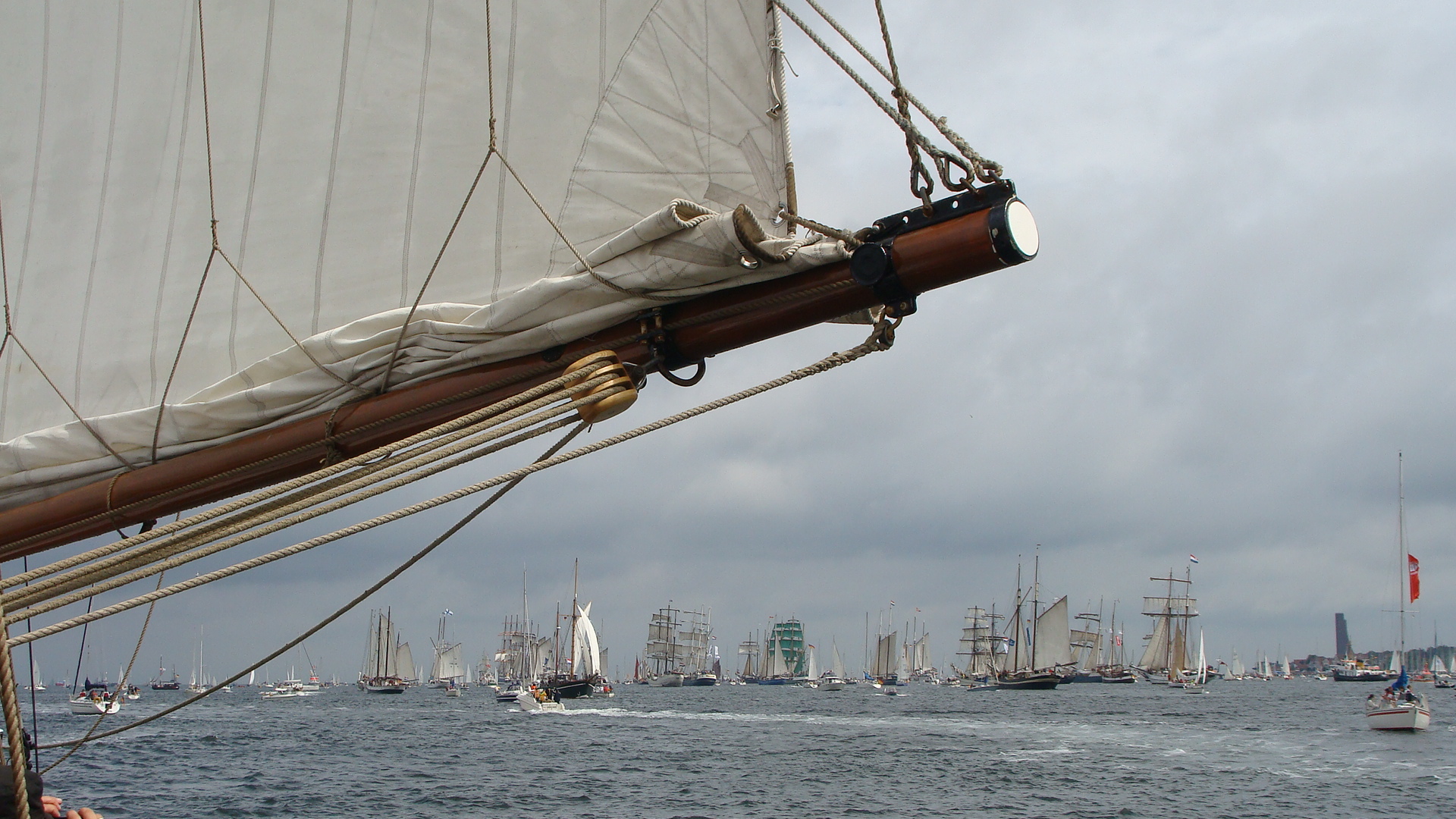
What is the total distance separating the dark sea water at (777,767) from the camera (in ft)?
90.7

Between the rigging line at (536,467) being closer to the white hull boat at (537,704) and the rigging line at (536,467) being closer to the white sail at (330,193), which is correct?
the white sail at (330,193)

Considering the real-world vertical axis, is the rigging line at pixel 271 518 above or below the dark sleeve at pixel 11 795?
above

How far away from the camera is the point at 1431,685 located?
146875mm

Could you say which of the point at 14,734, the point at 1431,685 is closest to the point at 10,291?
A: the point at 14,734

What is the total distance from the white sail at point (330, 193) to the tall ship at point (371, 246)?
14 mm

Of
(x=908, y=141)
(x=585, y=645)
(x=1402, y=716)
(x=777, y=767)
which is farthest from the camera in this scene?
(x=585, y=645)

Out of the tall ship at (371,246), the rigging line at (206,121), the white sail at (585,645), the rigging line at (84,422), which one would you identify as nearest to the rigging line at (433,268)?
the tall ship at (371,246)

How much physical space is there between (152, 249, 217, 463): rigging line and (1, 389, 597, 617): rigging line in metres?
0.82

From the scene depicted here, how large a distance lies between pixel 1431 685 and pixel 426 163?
175022 millimetres

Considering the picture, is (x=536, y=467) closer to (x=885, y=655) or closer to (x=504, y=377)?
(x=504, y=377)

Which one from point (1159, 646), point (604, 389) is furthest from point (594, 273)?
point (1159, 646)

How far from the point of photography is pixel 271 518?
4324mm

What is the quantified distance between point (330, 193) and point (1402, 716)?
55.9 metres

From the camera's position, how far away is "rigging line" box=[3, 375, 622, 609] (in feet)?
14.0
